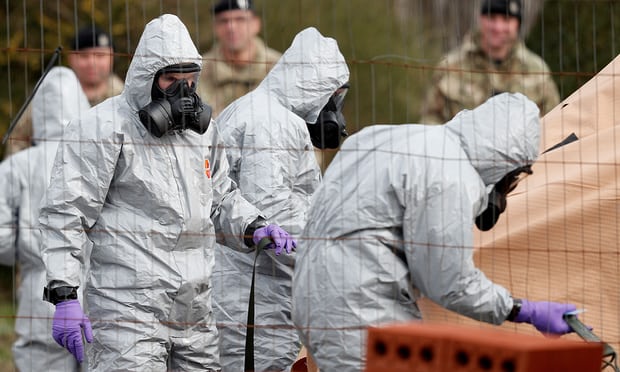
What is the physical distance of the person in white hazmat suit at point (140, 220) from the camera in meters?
7.00

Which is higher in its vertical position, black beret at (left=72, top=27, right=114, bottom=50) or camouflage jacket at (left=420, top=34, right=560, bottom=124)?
black beret at (left=72, top=27, right=114, bottom=50)

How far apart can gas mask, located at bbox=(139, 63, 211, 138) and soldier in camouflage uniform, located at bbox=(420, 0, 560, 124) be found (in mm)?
3604

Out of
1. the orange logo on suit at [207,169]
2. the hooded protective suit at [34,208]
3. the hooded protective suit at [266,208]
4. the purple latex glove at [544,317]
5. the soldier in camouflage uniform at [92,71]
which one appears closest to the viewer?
the purple latex glove at [544,317]

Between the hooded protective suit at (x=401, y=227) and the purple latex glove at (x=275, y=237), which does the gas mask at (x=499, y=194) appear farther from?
the purple latex glove at (x=275, y=237)

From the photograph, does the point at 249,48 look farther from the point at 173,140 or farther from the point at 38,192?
the point at 173,140

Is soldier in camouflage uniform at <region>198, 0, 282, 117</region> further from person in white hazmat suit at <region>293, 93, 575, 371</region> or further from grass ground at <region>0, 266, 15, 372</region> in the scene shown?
person in white hazmat suit at <region>293, 93, 575, 371</region>

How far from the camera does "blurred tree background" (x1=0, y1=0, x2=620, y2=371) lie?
Answer: 12766 millimetres

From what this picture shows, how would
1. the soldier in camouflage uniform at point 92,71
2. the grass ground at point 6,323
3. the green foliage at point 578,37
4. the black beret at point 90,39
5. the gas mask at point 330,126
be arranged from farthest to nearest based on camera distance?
1. the green foliage at point 578,37
2. the grass ground at point 6,323
3. the black beret at point 90,39
4. the soldier in camouflage uniform at point 92,71
5. the gas mask at point 330,126

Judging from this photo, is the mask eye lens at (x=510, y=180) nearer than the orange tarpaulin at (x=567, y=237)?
Yes

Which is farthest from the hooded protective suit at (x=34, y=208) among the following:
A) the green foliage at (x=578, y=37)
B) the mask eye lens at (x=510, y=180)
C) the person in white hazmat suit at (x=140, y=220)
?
the green foliage at (x=578, y=37)

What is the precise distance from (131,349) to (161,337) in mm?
163

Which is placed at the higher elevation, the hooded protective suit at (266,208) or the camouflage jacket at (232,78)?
the camouflage jacket at (232,78)

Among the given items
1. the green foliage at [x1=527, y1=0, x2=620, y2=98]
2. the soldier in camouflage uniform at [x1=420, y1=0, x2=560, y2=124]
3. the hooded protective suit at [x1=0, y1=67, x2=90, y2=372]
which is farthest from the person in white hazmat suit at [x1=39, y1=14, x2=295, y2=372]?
the green foliage at [x1=527, y1=0, x2=620, y2=98]

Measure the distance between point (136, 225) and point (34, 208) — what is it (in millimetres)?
2943
